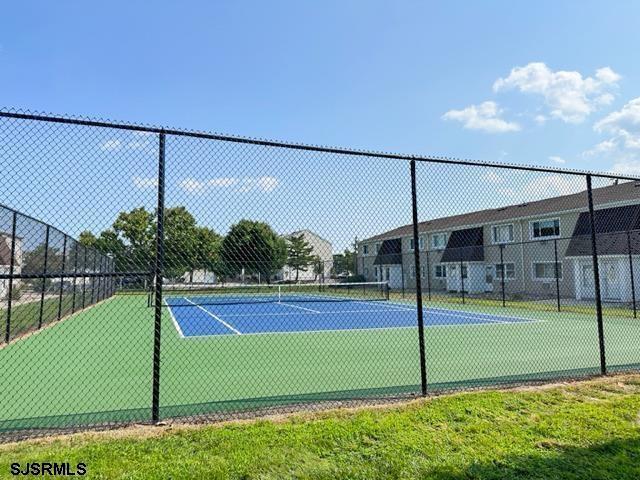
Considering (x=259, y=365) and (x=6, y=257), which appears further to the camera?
(x=6, y=257)

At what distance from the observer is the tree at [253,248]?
344 inches

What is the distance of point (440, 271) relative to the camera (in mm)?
33406

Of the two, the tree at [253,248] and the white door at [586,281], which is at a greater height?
the tree at [253,248]

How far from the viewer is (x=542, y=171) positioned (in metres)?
6.05

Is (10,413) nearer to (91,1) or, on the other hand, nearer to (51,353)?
(51,353)

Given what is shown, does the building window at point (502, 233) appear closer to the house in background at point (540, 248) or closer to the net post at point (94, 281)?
the house in background at point (540, 248)

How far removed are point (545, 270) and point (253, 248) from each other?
20150mm

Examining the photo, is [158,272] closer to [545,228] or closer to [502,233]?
[545,228]

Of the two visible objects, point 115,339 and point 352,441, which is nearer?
point 352,441

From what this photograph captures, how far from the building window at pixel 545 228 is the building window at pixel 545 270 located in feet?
5.39

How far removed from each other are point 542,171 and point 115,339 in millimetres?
9590

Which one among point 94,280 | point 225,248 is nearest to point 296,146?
point 225,248

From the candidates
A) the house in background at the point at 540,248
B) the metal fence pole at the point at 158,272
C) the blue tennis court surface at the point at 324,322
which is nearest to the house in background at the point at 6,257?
the blue tennis court surface at the point at 324,322

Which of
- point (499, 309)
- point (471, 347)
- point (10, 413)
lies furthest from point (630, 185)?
point (10, 413)
